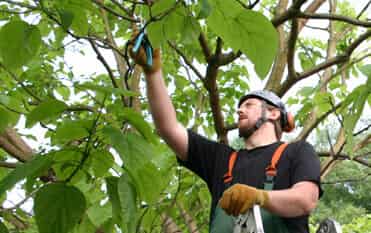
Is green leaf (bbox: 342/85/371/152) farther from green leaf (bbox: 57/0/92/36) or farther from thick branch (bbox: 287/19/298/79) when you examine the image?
thick branch (bbox: 287/19/298/79)

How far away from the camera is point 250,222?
1432 mm

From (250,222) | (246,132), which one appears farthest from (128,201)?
(246,132)

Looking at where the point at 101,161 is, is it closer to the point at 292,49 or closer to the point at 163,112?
the point at 163,112

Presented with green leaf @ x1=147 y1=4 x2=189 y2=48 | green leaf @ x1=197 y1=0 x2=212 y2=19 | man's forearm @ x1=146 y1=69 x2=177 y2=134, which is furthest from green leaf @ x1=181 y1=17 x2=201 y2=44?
man's forearm @ x1=146 y1=69 x2=177 y2=134

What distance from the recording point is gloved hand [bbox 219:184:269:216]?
159 cm

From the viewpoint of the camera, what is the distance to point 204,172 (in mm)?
2303

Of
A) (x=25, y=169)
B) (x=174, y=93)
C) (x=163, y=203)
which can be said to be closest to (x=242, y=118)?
(x=163, y=203)

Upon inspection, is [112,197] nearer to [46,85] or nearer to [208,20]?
[208,20]

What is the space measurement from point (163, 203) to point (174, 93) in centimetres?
180

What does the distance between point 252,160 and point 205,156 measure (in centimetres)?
23

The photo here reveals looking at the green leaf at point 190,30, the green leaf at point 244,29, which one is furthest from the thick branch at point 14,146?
the green leaf at point 244,29

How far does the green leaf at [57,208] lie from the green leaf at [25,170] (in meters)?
0.05

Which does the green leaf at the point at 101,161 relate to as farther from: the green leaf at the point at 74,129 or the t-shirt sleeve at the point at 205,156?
the t-shirt sleeve at the point at 205,156

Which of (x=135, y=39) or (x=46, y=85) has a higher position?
(x=46, y=85)
